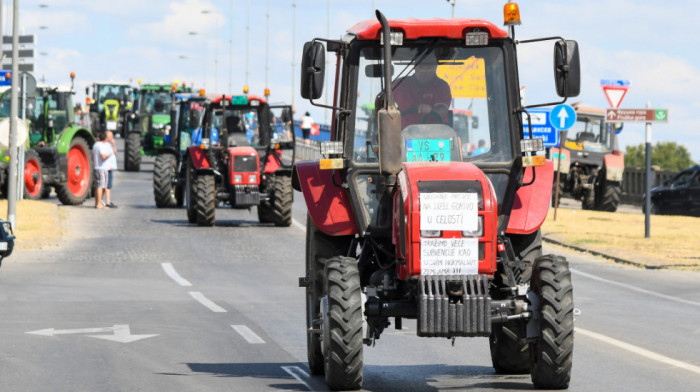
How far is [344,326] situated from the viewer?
30.8ft

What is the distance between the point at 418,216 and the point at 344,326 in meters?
0.86

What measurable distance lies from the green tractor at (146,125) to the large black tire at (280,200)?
21.3 meters

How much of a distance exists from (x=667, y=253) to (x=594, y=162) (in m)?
14.9

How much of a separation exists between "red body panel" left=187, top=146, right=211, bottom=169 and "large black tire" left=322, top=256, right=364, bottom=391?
19.9 m

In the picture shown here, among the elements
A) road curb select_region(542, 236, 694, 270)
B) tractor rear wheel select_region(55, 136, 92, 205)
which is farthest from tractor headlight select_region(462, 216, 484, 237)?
tractor rear wheel select_region(55, 136, 92, 205)

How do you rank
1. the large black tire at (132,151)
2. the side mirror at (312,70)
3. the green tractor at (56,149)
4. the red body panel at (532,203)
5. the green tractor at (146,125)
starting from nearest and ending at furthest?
1. the side mirror at (312,70)
2. the red body panel at (532,203)
3. the green tractor at (56,149)
4. the green tractor at (146,125)
5. the large black tire at (132,151)

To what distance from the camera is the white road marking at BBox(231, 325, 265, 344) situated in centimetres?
1315

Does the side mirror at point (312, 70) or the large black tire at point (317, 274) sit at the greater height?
the side mirror at point (312, 70)

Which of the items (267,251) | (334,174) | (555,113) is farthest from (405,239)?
(555,113)

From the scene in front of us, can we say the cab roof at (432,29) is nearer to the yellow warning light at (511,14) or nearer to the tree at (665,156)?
the yellow warning light at (511,14)

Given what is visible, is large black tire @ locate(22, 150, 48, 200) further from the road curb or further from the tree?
the tree

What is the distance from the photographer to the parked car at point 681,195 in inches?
1547

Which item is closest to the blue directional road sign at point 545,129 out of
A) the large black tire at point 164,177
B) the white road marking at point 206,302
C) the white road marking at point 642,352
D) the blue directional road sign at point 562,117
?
the blue directional road sign at point 562,117

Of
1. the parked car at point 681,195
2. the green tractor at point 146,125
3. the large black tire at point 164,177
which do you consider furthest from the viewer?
the green tractor at point 146,125
